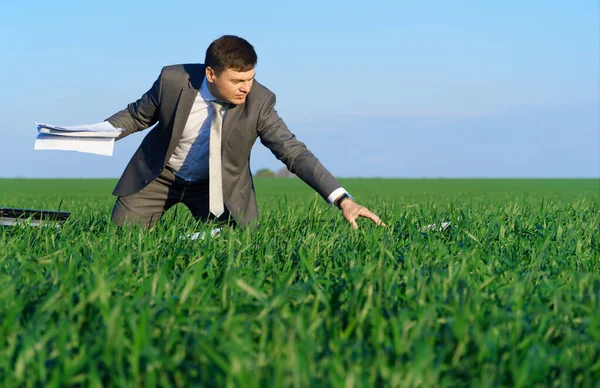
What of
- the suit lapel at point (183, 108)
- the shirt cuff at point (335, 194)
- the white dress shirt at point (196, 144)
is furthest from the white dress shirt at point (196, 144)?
the shirt cuff at point (335, 194)

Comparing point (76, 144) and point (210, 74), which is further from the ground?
point (210, 74)

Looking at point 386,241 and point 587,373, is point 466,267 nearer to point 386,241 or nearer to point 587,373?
point 386,241

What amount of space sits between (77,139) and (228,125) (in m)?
1.32

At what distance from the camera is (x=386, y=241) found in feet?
15.1

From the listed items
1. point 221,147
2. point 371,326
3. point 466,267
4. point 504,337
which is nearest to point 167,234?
point 221,147

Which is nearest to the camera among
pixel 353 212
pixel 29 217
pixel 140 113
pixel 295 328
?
pixel 295 328

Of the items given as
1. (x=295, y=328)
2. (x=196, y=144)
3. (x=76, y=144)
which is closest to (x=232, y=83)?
(x=196, y=144)

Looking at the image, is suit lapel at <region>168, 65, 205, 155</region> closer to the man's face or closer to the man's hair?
the man's face

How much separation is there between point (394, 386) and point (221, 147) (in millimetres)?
4401

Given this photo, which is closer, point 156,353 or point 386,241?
point 156,353

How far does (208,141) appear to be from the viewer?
637 cm

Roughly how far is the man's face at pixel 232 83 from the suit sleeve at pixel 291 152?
383 millimetres

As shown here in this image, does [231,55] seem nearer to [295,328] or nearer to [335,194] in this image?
[335,194]

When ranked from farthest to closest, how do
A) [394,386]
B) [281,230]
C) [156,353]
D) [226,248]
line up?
[281,230] < [226,248] < [156,353] < [394,386]
